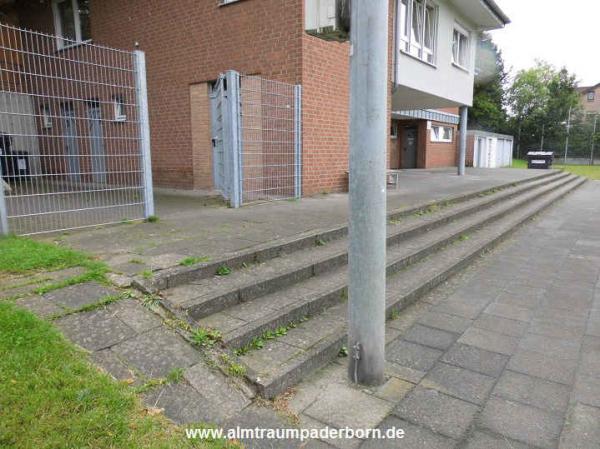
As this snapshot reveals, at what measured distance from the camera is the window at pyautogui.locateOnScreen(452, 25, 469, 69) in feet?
47.8

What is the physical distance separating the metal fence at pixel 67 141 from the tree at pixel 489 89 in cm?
3978

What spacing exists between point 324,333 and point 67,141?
4.20 m

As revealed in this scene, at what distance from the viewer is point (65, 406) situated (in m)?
2.04

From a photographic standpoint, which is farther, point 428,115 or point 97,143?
point 428,115

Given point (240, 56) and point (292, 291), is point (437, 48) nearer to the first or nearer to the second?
point (240, 56)

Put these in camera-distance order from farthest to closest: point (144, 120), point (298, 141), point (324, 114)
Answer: point (324, 114) < point (298, 141) < point (144, 120)

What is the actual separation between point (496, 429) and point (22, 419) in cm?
235

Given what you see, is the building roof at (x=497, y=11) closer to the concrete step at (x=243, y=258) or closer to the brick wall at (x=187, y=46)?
the brick wall at (x=187, y=46)

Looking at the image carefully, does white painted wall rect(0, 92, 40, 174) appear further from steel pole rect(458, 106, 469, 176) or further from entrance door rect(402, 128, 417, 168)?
entrance door rect(402, 128, 417, 168)

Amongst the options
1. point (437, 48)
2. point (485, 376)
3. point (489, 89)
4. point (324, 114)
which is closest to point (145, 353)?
point (485, 376)

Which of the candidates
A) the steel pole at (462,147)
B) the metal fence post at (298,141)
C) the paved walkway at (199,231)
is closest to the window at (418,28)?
the metal fence post at (298,141)

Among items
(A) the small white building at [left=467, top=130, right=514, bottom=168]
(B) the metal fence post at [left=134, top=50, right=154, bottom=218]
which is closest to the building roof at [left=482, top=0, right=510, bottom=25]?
(A) the small white building at [left=467, top=130, right=514, bottom=168]

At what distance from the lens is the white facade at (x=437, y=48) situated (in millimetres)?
11055

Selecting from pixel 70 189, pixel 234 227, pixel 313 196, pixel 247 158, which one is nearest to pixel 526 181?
pixel 313 196
